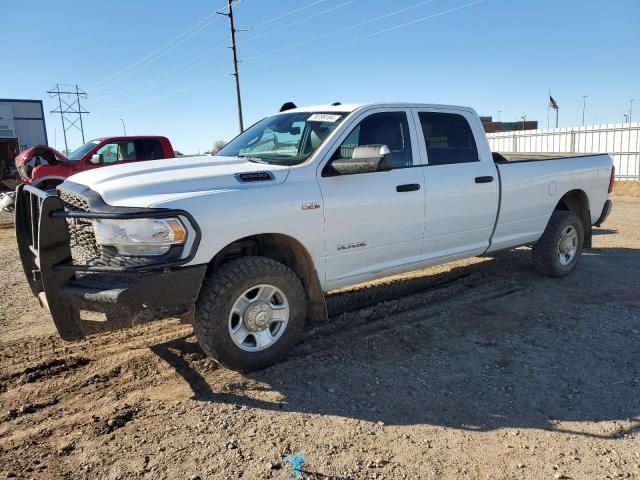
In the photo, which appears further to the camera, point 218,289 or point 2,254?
point 2,254

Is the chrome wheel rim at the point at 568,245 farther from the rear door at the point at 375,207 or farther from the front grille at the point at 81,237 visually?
the front grille at the point at 81,237

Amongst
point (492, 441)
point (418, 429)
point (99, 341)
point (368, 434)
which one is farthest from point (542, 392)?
point (99, 341)

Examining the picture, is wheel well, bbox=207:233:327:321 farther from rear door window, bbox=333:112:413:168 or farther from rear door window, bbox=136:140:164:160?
rear door window, bbox=136:140:164:160

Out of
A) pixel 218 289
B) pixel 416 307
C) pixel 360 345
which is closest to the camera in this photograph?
pixel 218 289

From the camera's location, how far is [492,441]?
3.03 meters

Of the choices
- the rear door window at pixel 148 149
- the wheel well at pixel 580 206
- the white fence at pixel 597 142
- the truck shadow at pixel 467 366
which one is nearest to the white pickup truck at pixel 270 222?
the truck shadow at pixel 467 366

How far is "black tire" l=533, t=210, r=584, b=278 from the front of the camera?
6.31 metres

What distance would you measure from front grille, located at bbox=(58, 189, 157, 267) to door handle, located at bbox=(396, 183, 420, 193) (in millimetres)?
2201

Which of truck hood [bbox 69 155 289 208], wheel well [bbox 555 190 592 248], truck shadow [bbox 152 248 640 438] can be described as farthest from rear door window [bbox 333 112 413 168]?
wheel well [bbox 555 190 592 248]

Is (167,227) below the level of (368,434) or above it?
above

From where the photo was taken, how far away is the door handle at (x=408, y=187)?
4.49 metres

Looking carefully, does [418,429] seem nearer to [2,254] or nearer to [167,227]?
[167,227]

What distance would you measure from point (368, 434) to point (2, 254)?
26.1ft

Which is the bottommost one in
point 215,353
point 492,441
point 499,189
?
point 492,441
